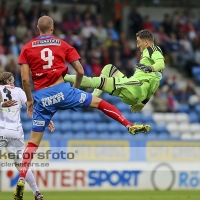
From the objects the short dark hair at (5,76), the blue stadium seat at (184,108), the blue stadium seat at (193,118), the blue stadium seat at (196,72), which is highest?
the blue stadium seat at (196,72)

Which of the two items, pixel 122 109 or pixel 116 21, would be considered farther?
pixel 116 21

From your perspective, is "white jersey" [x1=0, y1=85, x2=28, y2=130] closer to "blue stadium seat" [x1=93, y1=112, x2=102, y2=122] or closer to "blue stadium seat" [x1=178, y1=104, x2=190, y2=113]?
"blue stadium seat" [x1=93, y1=112, x2=102, y2=122]

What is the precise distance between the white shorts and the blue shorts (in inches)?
43.2

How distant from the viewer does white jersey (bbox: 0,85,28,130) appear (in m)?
10.5

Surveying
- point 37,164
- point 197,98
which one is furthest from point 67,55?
point 197,98

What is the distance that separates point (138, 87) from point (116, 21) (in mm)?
11909

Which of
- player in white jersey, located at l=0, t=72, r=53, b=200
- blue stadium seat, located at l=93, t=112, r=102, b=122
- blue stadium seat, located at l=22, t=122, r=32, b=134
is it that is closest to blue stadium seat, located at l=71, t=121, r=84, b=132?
blue stadium seat, located at l=93, t=112, r=102, b=122

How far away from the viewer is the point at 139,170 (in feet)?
52.0

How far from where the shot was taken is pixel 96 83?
10594 millimetres

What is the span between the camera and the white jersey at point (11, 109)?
34.6 ft

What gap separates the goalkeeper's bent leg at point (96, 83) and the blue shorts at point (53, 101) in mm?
988

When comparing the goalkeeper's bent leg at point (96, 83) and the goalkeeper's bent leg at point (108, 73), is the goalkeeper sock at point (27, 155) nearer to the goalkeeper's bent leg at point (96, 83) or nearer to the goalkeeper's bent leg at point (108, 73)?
the goalkeeper's bent leg at point (96, 83)

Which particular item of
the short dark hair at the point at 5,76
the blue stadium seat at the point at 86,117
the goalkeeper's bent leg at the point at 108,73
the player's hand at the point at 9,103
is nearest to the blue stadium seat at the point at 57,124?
the blue stadium seat at the point at 86,117

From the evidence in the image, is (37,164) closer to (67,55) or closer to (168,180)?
(168,180)
